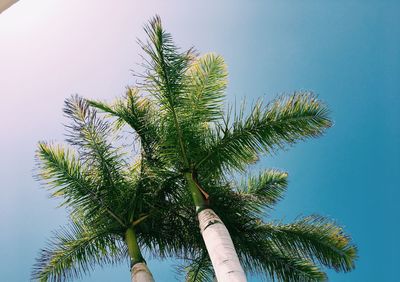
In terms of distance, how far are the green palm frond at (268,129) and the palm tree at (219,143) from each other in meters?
0.02

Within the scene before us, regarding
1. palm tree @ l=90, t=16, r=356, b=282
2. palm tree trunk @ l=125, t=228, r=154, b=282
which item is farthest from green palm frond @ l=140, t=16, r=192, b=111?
palm tree trunk @ l=125, t=228, r=154, b=282

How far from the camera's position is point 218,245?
10.7 m

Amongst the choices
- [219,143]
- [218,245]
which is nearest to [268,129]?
[219,143]

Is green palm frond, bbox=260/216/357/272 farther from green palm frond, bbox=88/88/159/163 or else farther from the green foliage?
green palm frond, bbox=88/88/159/163

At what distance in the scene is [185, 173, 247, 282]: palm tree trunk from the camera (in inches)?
393

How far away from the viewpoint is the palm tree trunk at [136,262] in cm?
1227

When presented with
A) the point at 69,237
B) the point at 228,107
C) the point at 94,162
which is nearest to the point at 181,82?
the point at 228,107

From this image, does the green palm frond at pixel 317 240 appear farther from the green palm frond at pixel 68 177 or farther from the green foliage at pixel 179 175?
the green palm frond at pixel 68 177

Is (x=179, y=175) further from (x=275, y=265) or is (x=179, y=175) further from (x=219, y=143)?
(x=275, y=265)

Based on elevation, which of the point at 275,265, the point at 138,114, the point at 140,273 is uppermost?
the point at 138,114

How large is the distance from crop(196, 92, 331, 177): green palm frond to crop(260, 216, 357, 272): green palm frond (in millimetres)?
2350

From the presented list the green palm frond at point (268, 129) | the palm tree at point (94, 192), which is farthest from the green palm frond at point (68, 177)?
the green palm frond at point (268, 129)

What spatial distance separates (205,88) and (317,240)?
16.1 feet

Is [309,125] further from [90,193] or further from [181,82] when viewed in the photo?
[90,193]
